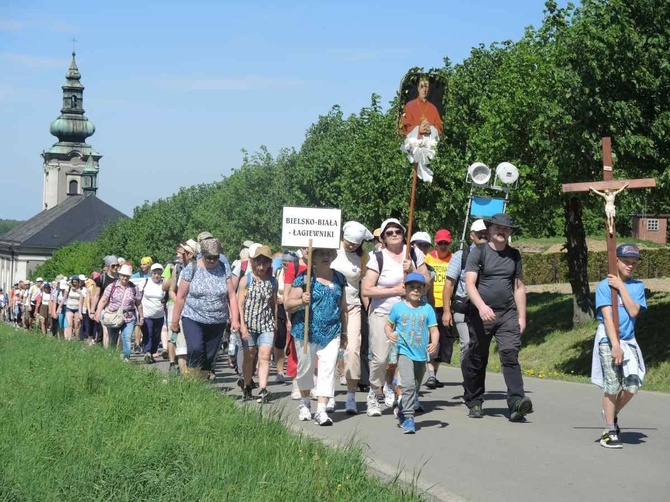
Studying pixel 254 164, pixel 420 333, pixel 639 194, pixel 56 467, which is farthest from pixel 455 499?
pixel 254 164

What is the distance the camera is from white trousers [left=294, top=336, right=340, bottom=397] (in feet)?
36.6

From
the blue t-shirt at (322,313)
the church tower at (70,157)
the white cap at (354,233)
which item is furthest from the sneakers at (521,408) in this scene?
the church tower at (70,157)

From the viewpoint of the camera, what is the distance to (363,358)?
1384cm

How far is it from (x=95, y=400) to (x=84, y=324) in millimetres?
17834

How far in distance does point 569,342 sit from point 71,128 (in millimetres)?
162042

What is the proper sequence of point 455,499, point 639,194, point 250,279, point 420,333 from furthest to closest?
1. point 639,194
2. point 250,279
3. point 420,333
4. point 455,499

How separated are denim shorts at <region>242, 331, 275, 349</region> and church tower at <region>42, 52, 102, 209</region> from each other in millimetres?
173164

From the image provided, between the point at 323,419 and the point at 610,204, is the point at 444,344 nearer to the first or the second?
the point at 323,419

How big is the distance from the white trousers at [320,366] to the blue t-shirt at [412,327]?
782mm

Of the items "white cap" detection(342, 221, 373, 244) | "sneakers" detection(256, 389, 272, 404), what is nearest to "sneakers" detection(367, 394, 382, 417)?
"sneakers" detection(256, 389, 272, 404)

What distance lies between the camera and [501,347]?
11.0 m

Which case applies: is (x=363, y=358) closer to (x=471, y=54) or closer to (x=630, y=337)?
(x=630, y=337)

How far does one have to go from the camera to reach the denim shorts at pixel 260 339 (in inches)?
506

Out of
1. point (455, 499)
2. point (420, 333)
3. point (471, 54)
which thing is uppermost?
point (471, 54)
